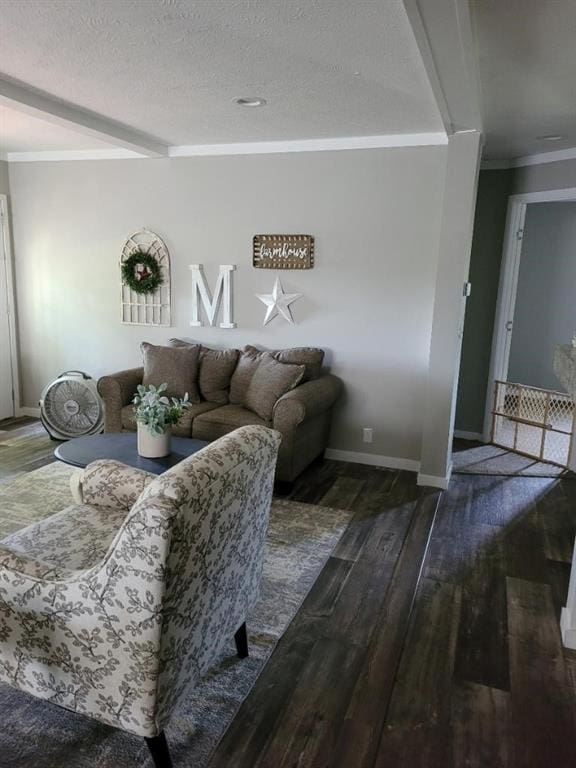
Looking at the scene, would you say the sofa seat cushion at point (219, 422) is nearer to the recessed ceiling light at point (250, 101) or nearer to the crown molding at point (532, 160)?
the recessed ceiling light at point (250, 101)

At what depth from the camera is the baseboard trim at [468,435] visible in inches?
207

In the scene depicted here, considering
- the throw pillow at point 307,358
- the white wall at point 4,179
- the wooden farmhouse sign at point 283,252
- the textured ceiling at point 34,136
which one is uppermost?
the textured ceiling at point 34,136

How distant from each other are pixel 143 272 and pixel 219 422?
1755mm

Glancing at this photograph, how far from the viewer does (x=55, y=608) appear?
1513 mm

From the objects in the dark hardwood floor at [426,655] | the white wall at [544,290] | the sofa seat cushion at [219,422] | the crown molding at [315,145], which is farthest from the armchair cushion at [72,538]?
the white wall at [544,290]

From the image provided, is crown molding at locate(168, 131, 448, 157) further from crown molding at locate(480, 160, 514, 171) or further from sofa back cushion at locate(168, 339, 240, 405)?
sofa back cushion at locate(168, 339, 240, 405)

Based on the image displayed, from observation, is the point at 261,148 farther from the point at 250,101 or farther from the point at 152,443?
the point at 152,443

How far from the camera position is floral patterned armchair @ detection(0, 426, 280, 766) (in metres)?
1.33

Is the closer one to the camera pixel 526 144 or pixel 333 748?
pixel 333 748

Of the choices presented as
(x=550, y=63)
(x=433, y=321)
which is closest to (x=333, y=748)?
(x=433, y=321)

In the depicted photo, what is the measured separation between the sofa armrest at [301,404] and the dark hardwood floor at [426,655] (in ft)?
1.97

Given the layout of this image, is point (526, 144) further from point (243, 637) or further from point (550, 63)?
point (243, 637)

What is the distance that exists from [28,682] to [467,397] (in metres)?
4.45

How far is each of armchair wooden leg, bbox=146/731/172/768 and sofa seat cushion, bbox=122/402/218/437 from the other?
245 cm
